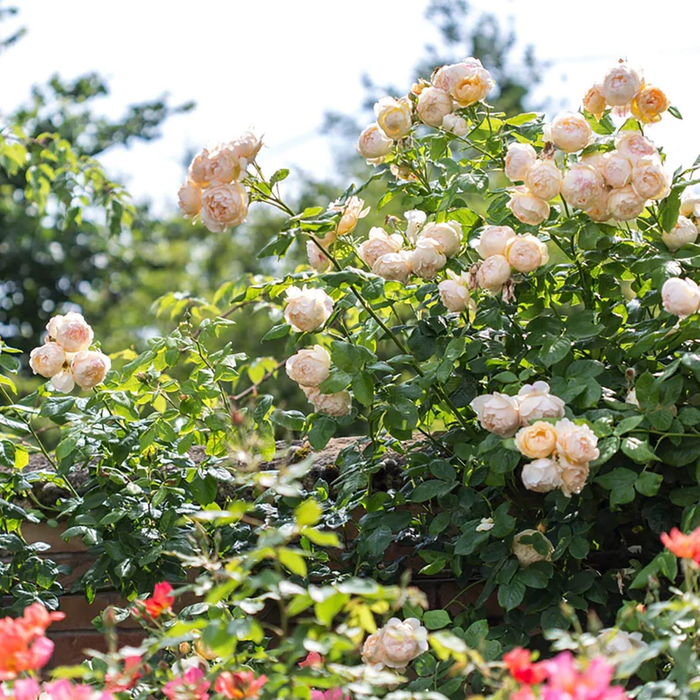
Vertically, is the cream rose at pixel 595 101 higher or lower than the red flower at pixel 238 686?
higher

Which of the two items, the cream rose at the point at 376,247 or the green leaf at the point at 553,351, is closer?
the green leaf at the point at 553,351

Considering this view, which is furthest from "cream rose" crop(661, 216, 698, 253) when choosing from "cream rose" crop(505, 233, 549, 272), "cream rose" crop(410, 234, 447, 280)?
"cream rose" crop(410, 234, 447, 280)

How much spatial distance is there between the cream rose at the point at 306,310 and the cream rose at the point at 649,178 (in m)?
0.47

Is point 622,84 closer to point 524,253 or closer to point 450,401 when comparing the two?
point 524,253

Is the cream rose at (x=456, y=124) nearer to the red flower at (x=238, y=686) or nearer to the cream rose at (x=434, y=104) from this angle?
the cream rose at (x=434, y=104)

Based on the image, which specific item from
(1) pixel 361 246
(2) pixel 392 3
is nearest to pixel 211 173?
(1) pixel 361 246

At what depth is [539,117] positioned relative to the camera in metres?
1.49

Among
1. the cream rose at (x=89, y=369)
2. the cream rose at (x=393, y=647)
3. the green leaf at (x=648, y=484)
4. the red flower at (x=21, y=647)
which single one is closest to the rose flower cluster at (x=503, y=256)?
the green leaf at (x=648, y=484)

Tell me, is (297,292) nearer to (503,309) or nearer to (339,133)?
(503,309)

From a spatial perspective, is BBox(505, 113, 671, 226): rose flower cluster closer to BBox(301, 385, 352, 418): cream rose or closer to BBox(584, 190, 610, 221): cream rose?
BBox(584, 190, 610, 221): cream rose

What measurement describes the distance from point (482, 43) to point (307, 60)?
5.48 meters

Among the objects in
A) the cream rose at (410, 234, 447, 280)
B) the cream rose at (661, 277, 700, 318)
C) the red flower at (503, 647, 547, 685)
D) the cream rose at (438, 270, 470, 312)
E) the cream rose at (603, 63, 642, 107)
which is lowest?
the red flower at (503, 647, 547, 685)

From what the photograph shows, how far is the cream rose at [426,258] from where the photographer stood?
1.35 metres

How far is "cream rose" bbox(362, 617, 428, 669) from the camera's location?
1143 mm
